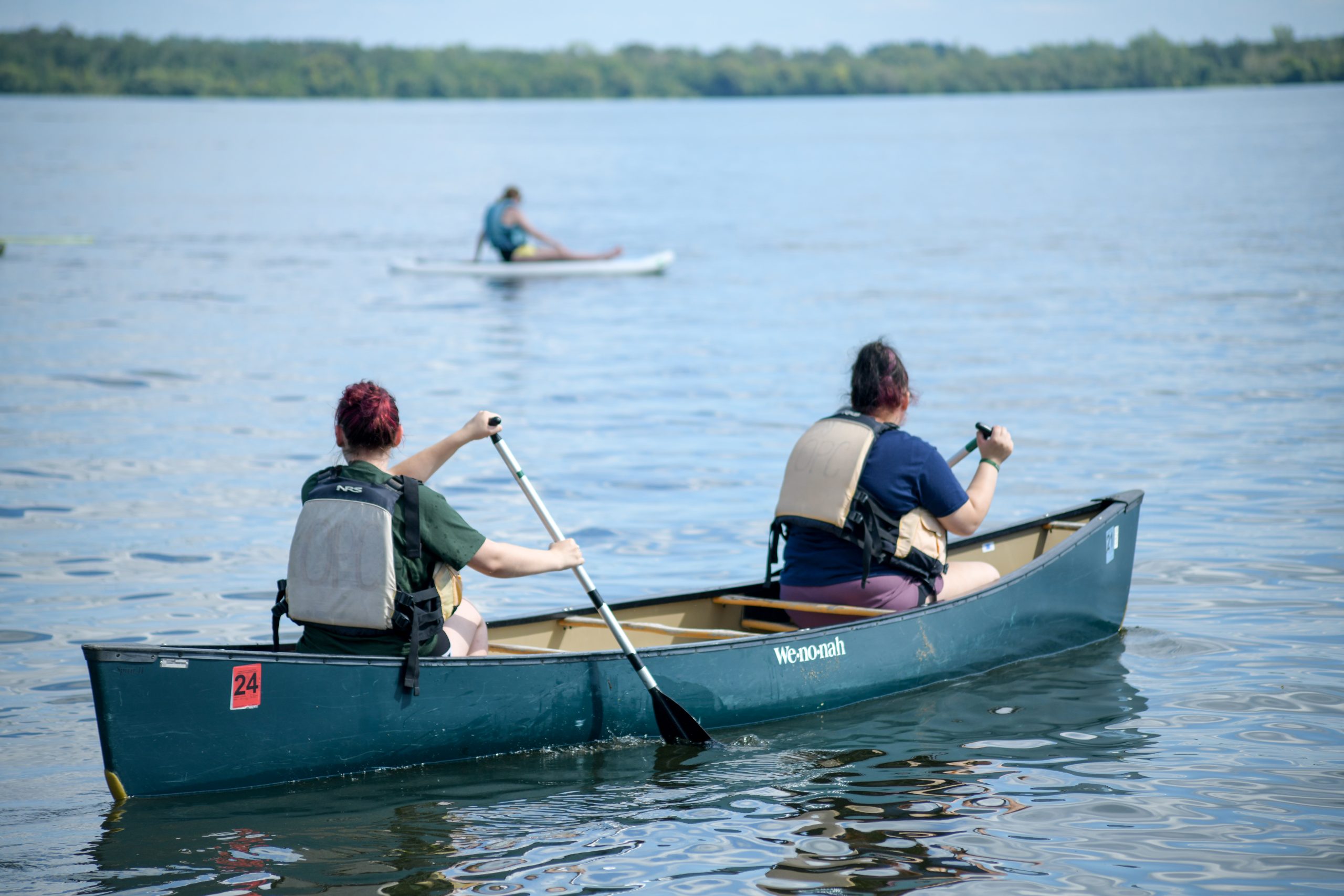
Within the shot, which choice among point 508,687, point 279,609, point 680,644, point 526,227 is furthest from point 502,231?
point 279,609

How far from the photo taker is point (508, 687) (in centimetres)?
595

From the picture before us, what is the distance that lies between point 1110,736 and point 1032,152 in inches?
2666

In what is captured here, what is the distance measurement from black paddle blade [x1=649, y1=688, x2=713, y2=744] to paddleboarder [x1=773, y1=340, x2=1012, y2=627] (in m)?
0.81

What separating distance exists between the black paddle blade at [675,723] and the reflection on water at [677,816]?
0.20ft

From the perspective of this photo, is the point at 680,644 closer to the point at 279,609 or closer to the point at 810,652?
the point at 810,652

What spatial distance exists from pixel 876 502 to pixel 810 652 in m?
0.70

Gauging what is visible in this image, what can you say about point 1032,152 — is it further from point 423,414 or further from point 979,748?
point 979,748

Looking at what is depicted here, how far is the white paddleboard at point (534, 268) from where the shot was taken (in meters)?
23.8

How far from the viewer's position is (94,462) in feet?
39.1

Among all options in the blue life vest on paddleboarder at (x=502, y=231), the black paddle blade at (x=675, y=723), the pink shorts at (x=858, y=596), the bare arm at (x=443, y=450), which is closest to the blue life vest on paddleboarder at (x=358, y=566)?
the bare arm at (x=443, y=450)

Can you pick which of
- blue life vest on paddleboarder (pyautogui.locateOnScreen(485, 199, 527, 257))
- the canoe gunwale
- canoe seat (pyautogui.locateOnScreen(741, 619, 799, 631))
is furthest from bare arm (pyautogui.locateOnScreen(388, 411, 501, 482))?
blue life vest on paddleboarder (pyautogui.locateOnScreen(485, 199, 527, 257))

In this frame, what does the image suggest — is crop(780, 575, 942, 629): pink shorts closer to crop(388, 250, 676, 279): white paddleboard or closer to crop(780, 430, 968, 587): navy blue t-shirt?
crop(780, 430, 968, 587): navy blue t-shirt

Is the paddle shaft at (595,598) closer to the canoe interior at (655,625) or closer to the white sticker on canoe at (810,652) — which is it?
the canoe interior at (655,625)

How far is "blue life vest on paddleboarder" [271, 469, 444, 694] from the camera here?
5.41 m
